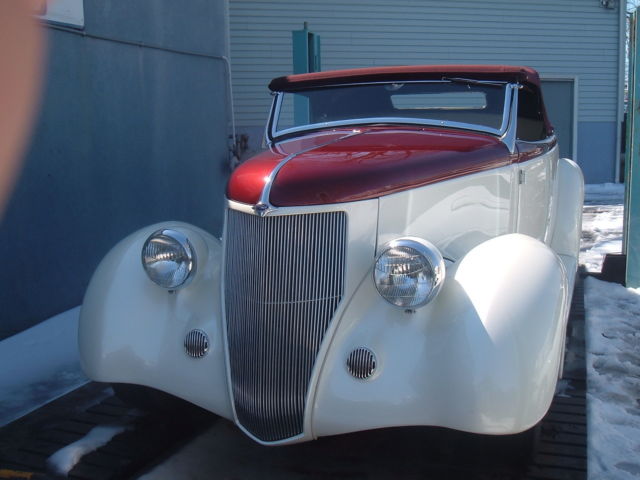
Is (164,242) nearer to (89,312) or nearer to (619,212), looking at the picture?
(89,312)

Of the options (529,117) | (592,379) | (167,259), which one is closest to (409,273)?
(167,259)

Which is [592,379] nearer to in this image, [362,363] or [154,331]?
[362,363]

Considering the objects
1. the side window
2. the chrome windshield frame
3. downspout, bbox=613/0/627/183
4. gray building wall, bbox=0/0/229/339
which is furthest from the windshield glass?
downspout, bbox=613/0/627/183

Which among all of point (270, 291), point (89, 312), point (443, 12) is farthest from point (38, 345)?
point (443, 12)

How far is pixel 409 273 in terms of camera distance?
2578 mm

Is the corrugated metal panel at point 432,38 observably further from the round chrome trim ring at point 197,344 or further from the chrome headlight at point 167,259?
the round chrome trim ring at point 197,344

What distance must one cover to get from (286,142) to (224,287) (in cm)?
98

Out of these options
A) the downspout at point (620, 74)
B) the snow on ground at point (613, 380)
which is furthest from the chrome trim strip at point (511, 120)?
the downspout at point (620, 74)

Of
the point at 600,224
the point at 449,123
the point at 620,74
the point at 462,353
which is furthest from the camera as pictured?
the point at 620,74

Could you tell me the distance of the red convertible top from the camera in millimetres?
3811

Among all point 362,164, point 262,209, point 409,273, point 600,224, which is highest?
point 362,164

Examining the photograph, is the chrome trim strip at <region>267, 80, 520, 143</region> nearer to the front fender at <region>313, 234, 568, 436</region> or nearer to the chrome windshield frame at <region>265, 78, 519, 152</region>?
the chrome windshield frame at <region>265, 78, 519, 152</region>

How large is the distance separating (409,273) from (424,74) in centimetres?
165

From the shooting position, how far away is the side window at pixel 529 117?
3.94 m
